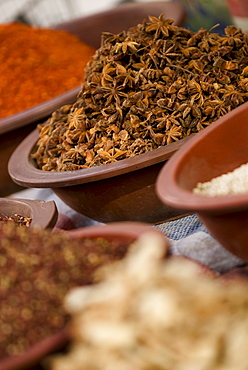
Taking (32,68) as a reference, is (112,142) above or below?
above

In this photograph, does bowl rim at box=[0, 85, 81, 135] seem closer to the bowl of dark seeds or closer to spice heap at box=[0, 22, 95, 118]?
spice heap at box=[0, 22, 95, 118]

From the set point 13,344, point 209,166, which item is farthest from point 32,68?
point 13,344

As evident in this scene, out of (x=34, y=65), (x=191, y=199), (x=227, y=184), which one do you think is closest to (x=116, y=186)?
(x=227, y=184)

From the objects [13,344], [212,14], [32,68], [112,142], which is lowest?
[212,14]

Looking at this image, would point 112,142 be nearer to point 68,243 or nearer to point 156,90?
point 156,90

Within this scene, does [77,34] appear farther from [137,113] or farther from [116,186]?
[116,186]

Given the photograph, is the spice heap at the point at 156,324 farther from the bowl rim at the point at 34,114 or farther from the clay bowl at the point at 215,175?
the bowl rim at the point at 34,114

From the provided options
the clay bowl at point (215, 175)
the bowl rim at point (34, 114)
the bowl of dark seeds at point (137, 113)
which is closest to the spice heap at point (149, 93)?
the bowl of dark seeds at point (137, 113)
